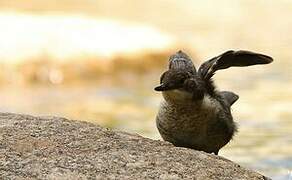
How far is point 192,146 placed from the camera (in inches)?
185

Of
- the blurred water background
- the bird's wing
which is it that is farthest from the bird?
the blurred water background

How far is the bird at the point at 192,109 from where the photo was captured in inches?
176

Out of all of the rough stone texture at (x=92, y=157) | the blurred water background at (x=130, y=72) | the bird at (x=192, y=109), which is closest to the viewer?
the rough stone texture at (x=92, y=157)

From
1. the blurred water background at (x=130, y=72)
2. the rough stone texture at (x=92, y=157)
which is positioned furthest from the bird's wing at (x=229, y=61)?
the blurred water background at (x=130, y=72)

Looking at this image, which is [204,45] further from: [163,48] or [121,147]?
[121,147]

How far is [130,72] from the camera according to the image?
13.4 meters

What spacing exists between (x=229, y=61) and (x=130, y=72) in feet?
27.4

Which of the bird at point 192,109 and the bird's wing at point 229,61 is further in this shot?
the bird's wing at point 229,61

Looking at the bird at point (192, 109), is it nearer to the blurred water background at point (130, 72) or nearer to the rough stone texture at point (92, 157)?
the rough stone texture at point (92, 157)

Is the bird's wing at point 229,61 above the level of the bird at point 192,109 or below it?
above

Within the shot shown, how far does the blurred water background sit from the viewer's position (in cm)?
905

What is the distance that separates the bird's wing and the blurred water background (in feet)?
6.78

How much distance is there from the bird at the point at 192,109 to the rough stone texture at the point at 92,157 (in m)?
0.15

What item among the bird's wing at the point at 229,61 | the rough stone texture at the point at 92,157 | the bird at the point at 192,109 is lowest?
the rough stone texture at the point at 92,157
